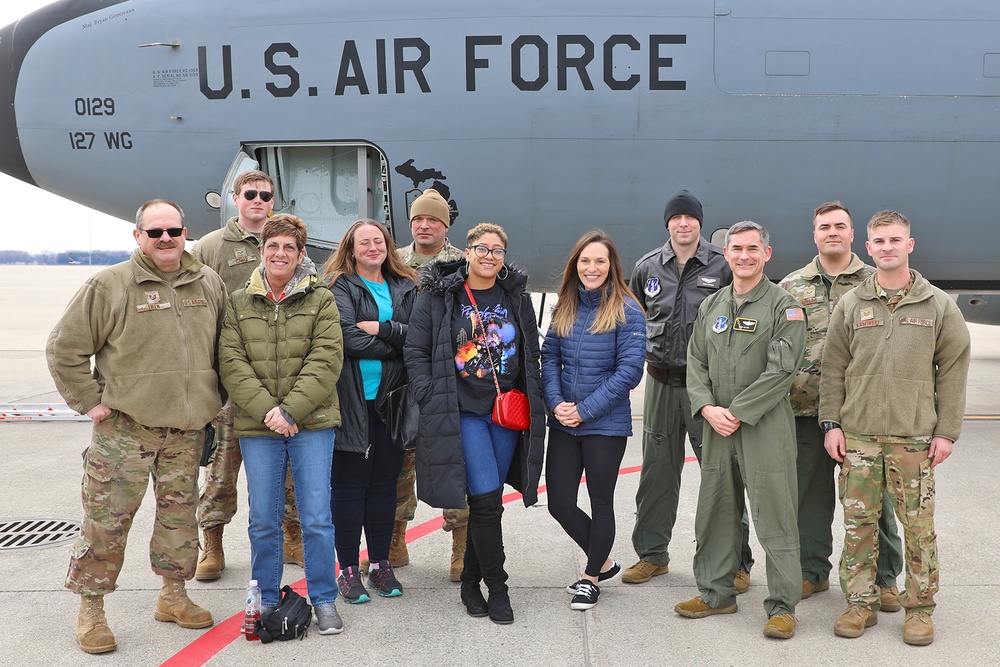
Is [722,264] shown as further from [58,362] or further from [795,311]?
[58,362]

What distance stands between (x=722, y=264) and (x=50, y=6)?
6236mm

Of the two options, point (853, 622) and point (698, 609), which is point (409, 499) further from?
point (853, 622)

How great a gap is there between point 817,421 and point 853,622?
0.94m

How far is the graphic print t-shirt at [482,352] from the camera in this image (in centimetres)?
373

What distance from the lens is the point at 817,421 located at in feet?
13.0

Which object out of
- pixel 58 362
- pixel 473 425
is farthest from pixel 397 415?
pixel 58 362

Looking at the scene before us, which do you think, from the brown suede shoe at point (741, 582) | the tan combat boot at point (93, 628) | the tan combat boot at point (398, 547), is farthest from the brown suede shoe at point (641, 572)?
the tan combat boot at point (93, 628)

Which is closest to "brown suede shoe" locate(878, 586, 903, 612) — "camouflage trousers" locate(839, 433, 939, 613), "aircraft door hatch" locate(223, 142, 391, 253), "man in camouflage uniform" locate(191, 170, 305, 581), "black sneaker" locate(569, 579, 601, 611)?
"camouflage trousers" locate(839, 433, 939, 613)

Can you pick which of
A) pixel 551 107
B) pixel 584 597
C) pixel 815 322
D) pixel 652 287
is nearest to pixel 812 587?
pixel 584 597

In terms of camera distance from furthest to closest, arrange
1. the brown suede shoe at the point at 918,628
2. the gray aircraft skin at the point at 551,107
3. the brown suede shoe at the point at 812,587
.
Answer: the gray aircraft skin at the point at 551,107 → the brown suede shoe at the point at 812,587 → the brown suede shoe at the point at 918,628

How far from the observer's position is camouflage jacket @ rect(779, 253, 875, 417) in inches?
155

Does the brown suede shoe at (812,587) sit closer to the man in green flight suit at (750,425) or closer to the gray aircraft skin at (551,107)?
the man in green flight suit at (750,425)

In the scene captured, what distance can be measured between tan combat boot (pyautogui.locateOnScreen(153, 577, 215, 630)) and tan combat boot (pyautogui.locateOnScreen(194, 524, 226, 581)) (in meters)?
0.46

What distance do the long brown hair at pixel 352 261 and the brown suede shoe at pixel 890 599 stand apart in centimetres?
273
